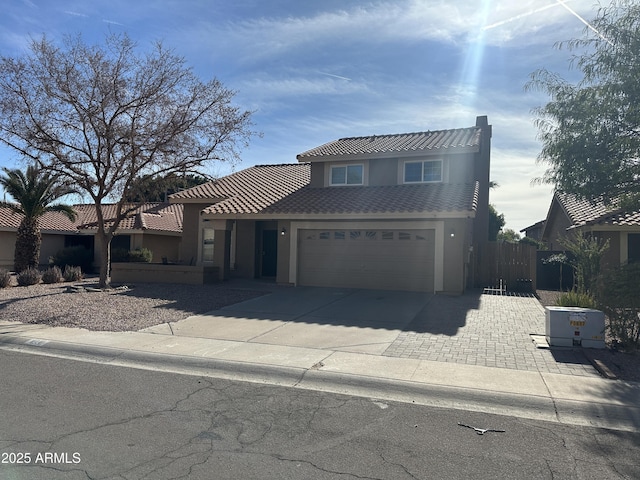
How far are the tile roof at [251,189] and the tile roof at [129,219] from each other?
5711mm

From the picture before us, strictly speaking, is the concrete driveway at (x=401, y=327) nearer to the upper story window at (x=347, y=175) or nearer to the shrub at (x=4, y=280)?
the upper story window at (x=347, y=175)

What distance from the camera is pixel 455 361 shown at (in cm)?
784

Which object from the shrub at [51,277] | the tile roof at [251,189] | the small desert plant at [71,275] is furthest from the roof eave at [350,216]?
the small desert plant at [71,275]

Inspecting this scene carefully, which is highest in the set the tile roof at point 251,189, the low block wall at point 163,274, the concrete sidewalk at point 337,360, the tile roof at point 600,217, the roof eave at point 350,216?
the tile roof at point 251,189

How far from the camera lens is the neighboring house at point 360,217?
15.7m

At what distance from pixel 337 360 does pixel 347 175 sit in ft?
42.3

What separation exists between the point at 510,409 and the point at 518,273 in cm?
1380

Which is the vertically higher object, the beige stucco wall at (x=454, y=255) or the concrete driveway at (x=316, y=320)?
the beige stucco wall at (x=454, y=255)

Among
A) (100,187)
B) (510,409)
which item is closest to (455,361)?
(510,409)

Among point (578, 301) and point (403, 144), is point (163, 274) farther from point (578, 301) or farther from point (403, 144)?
point (578, 301)

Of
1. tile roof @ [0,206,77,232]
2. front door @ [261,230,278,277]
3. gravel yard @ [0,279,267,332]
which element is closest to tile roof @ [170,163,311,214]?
front door @ [261,230,278,277]

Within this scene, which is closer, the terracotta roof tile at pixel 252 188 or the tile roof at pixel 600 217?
the tile roof at pixel 600 217

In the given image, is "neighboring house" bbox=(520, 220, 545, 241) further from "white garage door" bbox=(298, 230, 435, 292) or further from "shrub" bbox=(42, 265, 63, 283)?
"shrub" bbox=(42, 265, 63, 283)

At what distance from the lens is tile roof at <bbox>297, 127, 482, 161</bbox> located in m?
18.4
